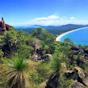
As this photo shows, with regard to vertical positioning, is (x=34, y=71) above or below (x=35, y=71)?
above

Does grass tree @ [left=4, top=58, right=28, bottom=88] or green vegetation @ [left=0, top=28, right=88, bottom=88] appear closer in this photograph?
grass tree @ [left=4, top=58, right=28, bottom=88]

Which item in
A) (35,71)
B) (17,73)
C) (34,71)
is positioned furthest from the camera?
(35,71)

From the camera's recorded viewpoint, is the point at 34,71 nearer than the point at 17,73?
No

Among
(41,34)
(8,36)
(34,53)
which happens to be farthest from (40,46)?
(41,34)

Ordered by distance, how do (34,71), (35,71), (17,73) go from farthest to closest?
(35,71) < (34,71) < (17,73)

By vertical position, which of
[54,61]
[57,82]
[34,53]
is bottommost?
[34,53]

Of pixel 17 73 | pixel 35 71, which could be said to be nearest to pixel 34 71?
pixel 35 71

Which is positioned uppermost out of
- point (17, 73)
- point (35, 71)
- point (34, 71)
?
point (17, 73)

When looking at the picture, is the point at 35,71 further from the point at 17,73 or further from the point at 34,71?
the point at 17,73

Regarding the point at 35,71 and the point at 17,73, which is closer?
the point at 17,73

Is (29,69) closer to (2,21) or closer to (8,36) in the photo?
(8,36)

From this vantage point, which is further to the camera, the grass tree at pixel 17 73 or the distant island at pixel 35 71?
the distant island at pixel 35 71
